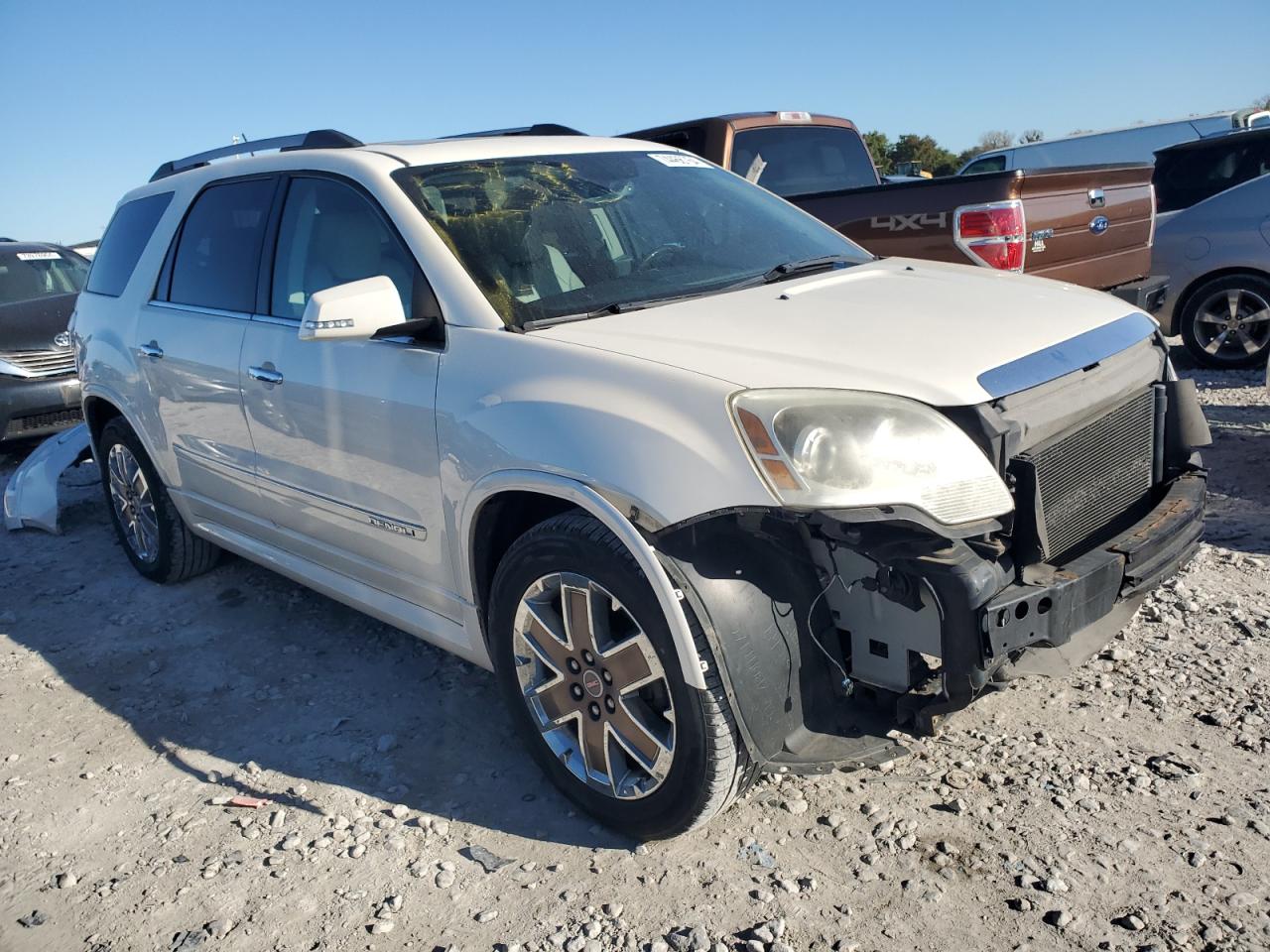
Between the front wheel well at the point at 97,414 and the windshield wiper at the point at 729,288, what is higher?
the windshield wiper at the point at 729,288

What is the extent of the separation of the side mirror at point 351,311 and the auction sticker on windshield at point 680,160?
4.71 feet

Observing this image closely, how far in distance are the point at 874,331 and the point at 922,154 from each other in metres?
34.2

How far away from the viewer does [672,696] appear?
2.58m

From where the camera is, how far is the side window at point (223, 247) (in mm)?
4035

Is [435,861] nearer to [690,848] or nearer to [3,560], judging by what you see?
[690,848]

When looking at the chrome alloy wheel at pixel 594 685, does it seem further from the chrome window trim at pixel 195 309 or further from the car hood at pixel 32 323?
the car hood at pixel 32 323

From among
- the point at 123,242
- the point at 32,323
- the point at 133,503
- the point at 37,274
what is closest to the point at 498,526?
the point at 133,503

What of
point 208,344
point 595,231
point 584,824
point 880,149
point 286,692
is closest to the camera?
A: point 584,824

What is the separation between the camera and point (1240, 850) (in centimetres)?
256

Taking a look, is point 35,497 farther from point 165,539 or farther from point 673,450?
point 673,450

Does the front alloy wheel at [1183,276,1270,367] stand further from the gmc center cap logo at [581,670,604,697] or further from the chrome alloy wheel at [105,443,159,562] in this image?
the chrome alloy wheel at [105,443,159,562]

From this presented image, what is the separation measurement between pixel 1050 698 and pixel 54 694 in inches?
148

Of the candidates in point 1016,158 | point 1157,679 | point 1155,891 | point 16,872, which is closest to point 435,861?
point 16,872

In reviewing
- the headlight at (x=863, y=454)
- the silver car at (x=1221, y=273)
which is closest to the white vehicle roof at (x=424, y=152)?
the headlight at (x=863, y=454)
